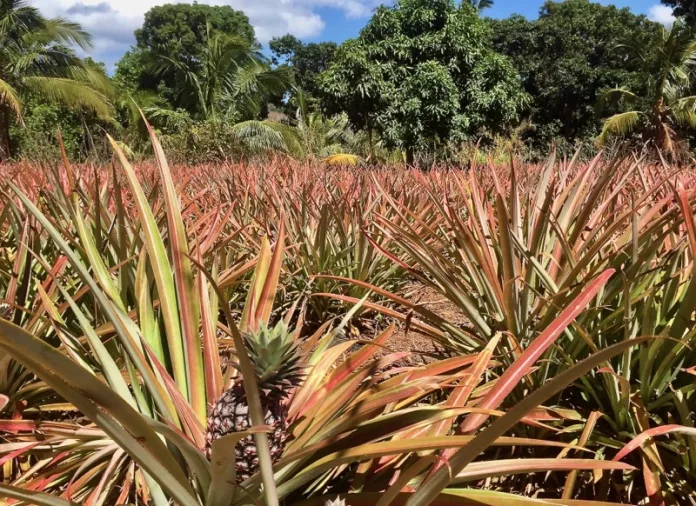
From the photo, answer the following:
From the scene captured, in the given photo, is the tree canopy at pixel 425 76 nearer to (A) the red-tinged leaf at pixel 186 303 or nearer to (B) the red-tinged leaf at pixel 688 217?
(B) the red-tinged leaf at pixel 688 217

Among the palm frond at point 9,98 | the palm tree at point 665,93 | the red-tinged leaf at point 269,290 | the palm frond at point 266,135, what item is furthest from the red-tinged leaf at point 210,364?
the palm tree at point 665,93

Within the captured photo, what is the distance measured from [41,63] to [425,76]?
12.1m

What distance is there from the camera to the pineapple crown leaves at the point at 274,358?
74 cm

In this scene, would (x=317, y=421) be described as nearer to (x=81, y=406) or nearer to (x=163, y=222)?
(x=81, y=406)

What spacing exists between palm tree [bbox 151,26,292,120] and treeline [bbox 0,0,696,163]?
6cm

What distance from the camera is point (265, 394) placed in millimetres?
783

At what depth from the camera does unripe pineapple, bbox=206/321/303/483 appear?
2.43ft

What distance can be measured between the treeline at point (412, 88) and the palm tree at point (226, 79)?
0.06 metres

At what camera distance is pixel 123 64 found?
31.0m

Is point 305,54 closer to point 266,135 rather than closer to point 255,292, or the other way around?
point 266,135

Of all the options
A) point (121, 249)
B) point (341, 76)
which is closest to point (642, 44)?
point (341, 76)

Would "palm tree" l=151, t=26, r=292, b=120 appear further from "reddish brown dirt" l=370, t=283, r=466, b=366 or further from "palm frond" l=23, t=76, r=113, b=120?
"reddish brown dirt" l=370, t=283, r=466, b=366

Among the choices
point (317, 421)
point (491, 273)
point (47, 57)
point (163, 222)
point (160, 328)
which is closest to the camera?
point (317, 421)

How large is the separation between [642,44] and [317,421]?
20.9 m
